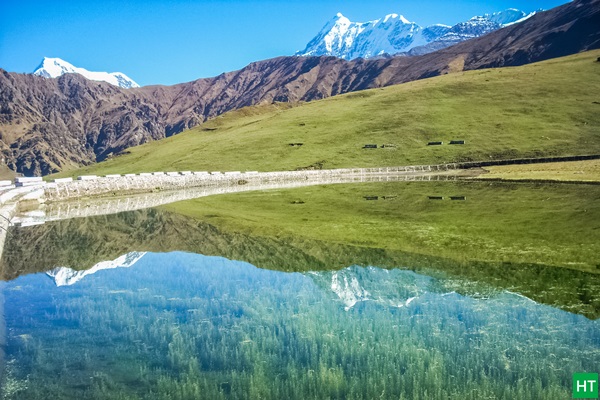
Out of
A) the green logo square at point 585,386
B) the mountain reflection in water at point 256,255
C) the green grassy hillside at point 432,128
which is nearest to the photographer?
the green logo square at point 585,386

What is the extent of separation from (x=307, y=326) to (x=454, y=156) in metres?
107

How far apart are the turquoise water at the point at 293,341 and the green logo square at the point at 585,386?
348mm

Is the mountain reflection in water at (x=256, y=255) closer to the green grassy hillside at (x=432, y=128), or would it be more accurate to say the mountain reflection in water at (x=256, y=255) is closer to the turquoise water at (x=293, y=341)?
the turquoise water at (x=293, y=341)

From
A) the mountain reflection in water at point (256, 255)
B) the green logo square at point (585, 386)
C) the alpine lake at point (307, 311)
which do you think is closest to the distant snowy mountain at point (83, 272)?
the alpine lake at point (307, 311)

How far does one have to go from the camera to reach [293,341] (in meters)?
18.5

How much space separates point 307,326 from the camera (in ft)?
65.0

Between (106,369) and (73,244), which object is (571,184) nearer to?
(73,244)

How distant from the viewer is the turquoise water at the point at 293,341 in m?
15.2

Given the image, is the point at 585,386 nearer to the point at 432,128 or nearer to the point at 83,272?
the point at 83,272

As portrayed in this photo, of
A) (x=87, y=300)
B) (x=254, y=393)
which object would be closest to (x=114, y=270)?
(x=87, y=300)

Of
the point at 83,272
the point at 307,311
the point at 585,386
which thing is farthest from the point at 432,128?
the point at 585,386

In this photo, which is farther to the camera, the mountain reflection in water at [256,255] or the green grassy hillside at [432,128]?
the green grassy hillside at [432,128]

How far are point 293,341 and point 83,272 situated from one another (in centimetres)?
1759

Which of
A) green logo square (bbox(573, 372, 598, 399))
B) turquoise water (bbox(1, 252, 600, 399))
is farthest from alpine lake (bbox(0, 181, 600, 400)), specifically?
green logo square (bbox(573, 372, 598, 399))
